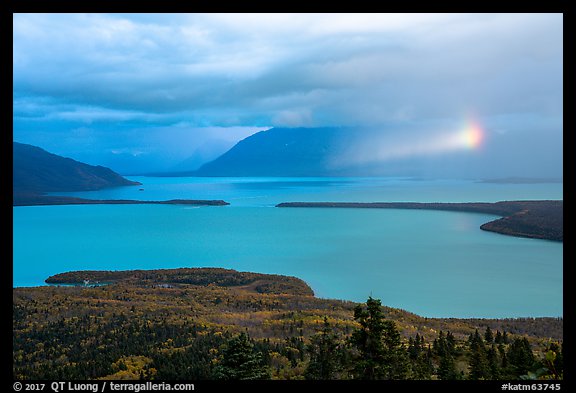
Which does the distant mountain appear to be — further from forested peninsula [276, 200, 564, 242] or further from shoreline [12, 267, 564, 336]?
shoreline [12, 267, 564, 336]

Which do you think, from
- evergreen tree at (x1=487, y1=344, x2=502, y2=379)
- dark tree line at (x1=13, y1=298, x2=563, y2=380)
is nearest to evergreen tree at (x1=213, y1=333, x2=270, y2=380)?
dark tree line at (x1=13, y1=298, x2=563, y2=380)

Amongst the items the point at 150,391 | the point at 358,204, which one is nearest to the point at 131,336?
the point at 150,391

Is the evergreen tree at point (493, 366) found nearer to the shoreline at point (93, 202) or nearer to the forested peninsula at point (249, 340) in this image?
the forested peninsula at point (249, 340)

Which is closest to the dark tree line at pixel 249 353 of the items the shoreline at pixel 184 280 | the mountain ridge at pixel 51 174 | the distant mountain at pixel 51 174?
the shoreline at pixel 184 280

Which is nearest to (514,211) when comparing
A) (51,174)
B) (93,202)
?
(93,202)

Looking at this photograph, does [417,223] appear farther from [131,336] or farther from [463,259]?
[131,336]
